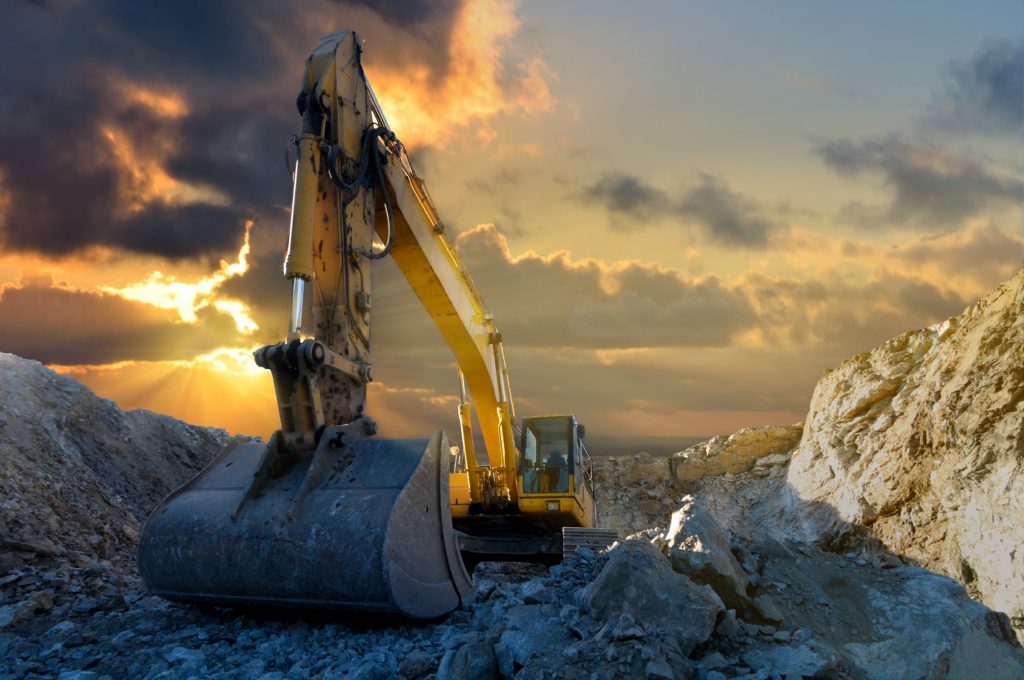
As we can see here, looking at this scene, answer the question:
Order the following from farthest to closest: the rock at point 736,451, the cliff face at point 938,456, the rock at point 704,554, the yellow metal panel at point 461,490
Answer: the rock at point 736,451 → the yellow metal panel at point 461,490 → the cliff face at point 938,456 → the rock at point 704,554

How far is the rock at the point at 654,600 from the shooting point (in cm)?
436

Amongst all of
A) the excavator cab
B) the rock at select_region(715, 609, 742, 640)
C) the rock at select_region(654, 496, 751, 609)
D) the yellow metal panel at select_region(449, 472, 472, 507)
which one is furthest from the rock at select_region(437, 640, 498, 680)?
the yellow metal panel at select_region(449, 472, 472, 507)

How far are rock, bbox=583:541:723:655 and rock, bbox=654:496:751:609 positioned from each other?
1.55ft

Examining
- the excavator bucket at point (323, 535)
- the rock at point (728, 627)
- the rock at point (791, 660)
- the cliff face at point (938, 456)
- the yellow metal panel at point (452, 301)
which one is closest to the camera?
the rock at point (791, 660)

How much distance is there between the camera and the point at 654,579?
4.64 metres

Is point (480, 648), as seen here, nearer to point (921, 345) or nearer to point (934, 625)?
point (934, 625)

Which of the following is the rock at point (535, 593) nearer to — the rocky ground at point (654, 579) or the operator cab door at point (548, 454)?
the rocky ground at point (654, 579)

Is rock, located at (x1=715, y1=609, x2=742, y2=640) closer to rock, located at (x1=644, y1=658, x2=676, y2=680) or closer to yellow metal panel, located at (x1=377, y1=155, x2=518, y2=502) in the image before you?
rock, located at (x1=644, y1=658, x2=676, y2=680)

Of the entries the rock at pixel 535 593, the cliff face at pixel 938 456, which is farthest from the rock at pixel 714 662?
the cliff face at pixel 938 456

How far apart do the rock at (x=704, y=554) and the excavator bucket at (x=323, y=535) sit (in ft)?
5.99

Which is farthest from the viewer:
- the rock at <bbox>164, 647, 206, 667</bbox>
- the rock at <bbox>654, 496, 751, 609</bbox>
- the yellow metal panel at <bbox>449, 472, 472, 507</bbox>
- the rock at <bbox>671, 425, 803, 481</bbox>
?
the rock at <bbox>671, 425, 803, 481</bbox>

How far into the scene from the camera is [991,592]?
855cm

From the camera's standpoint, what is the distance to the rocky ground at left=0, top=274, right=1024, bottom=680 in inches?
175

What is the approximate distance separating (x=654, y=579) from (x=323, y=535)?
7.93 feet
